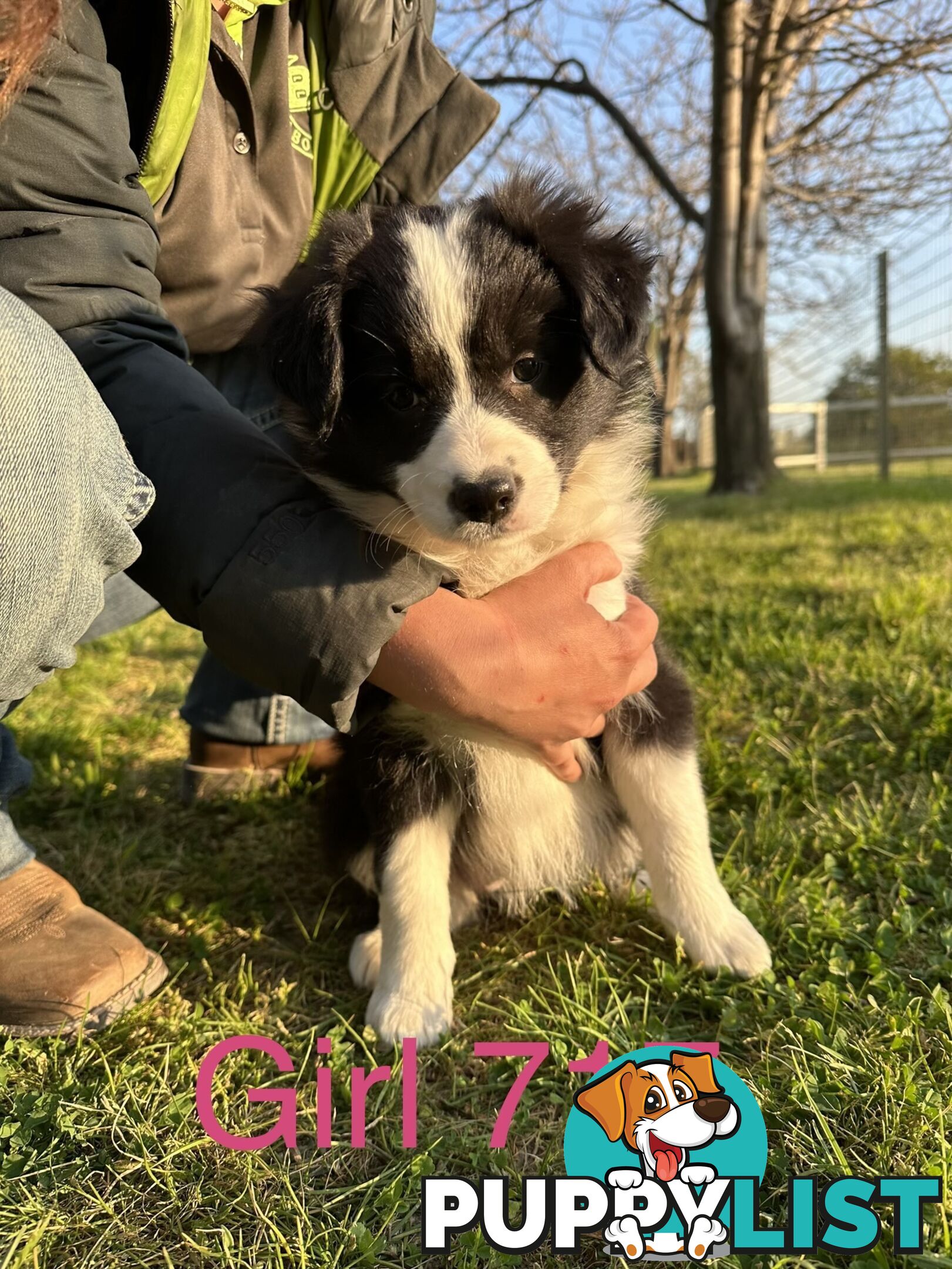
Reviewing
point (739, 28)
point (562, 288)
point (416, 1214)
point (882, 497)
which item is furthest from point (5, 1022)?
point (739, 28)

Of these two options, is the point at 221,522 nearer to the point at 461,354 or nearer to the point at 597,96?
the point at 461,354

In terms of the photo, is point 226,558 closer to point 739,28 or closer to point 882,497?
point 882,497

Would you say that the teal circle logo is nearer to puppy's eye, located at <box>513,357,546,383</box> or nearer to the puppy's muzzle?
the puppy's muzzle

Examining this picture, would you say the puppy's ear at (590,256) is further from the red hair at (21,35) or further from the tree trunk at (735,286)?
the tree trunk at (735,286)

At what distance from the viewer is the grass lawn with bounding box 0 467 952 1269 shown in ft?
4.06

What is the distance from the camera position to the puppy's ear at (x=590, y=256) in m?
1.67

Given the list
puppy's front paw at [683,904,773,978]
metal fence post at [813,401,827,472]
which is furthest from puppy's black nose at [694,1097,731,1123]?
metal fence post at [813,401,827,472]

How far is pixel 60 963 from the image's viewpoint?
1.71m

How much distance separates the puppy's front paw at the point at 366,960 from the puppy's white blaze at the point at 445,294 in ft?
3.53

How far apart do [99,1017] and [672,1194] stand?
103 centimetres

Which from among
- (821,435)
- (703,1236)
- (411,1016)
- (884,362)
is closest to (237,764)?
(411,1016)

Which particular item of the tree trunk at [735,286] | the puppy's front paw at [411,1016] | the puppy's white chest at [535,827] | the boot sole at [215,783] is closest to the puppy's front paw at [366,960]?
the puppy's front paw at [411,1016]

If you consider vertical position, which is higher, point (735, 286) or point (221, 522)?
point (735, 286)

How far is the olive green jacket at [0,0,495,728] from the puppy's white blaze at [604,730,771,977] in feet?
1.98
